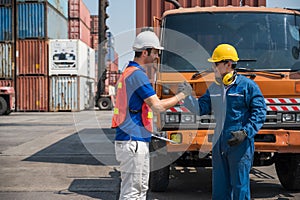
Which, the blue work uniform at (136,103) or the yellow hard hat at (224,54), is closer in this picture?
the blue work uniform at (136,103)

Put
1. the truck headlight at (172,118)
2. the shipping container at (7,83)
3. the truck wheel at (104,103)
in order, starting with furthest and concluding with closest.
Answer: the shipping container at (7,83) < the truck wheel at (104,103) < the truck headlight at (172,118)

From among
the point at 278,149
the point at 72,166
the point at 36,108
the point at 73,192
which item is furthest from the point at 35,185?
the point at 36,108

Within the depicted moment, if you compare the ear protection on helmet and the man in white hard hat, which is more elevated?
the ear protection on helmet

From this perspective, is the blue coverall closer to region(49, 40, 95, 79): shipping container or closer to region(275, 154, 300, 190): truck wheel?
region(275, 154, 300, 190): truck wheel

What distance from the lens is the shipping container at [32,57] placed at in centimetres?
3322

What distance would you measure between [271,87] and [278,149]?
31.0 inches

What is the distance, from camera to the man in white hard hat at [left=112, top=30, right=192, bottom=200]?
415 centimetres

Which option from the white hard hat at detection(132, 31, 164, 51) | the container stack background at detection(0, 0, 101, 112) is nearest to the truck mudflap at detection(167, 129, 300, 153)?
the white hard hat at detection(132, 31, 164, 51)

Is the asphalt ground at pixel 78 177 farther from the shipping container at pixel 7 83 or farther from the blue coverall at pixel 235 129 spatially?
the shipping container at pixel 7 83

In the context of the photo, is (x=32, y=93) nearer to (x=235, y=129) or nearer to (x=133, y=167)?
(x=235, y=129)

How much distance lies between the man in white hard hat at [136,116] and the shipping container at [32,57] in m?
30.0

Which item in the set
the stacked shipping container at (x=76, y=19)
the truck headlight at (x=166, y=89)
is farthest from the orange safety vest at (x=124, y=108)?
the stacked shipping container at (x=76, y=19)

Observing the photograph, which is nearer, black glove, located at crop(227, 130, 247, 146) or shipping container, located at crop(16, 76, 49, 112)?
black glove, located at crop(227, 130, 247, 146)

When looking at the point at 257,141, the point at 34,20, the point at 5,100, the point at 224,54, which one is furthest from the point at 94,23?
the point at 224,54
